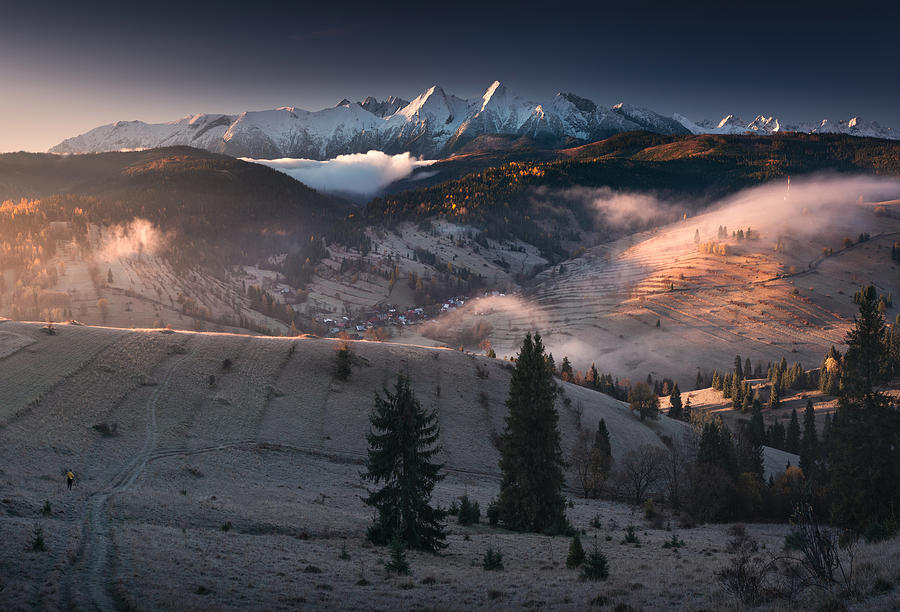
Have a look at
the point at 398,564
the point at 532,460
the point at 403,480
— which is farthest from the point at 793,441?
the point at 398,564

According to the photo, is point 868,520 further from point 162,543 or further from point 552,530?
point 162,543

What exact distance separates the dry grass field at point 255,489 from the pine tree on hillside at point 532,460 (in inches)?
158

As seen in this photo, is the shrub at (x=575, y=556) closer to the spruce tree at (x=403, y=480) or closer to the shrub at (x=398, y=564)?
the spruce tree at (x=403, y=480)

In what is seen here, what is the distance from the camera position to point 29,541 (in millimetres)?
24984

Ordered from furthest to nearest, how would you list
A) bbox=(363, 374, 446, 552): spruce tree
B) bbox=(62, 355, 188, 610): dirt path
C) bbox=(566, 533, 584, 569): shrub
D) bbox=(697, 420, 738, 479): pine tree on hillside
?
bbox=(697, 420, 738, 479): pine tree on hillside, bbox=(363, 374, 446, 552): spruce tree, bbox=(566, 533, 584, 569): shrub, bbox=(62, 355, 188, 610): dirt path

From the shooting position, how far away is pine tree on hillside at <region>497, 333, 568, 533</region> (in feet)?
149

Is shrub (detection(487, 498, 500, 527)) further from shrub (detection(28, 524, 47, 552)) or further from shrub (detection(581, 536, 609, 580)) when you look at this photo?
shrub (detection(28, 524, 47, 552))

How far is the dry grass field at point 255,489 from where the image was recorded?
21.7m

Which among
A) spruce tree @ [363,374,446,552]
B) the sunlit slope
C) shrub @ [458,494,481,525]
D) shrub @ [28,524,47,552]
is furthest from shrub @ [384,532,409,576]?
the sunlit slope

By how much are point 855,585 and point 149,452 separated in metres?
61.9

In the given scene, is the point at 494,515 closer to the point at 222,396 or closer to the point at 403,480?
the point at 403,480

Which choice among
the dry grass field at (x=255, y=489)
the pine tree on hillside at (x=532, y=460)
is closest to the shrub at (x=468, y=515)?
the dry grass field at (x=255, y=489)

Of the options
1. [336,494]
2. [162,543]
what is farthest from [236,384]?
[162,543]

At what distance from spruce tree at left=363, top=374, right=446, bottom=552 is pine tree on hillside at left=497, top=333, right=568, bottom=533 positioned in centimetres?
1341
